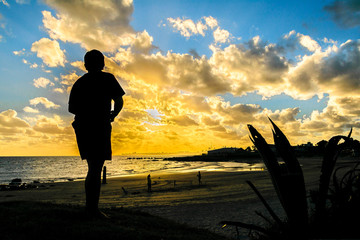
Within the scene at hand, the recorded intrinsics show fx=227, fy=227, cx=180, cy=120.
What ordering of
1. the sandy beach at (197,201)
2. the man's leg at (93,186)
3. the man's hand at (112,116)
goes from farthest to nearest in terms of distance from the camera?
the sandy beach at (197,201)
the man's hand at (112,116)
the man's leg at (93,186)

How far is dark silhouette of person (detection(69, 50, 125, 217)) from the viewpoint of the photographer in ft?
8.07

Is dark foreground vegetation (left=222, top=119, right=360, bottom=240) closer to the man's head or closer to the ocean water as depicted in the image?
the man's head

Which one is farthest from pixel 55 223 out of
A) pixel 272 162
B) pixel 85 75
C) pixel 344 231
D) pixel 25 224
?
pixel 344 231

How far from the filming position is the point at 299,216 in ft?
3.56

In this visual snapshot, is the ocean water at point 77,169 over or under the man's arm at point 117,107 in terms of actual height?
under

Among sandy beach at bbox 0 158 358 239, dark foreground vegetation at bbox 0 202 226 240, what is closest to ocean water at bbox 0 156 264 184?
sandy beach at bbox 0 158 358 239

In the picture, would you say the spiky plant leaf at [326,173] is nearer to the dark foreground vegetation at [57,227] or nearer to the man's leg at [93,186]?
the dark foreground vegetation at [57,227]

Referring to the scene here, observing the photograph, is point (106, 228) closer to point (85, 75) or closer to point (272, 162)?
point (272, 162)

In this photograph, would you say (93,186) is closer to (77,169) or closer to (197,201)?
(197,201)

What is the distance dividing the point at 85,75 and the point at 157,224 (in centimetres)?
200

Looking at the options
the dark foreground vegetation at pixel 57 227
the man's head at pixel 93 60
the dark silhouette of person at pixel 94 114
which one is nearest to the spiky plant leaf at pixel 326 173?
the dark foreground vegetation at pixel 57 227

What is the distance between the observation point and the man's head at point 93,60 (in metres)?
2.78

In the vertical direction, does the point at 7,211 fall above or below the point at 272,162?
below

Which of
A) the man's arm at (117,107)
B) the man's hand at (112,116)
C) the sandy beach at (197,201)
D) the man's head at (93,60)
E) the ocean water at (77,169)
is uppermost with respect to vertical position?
the man's head at (93,60)
